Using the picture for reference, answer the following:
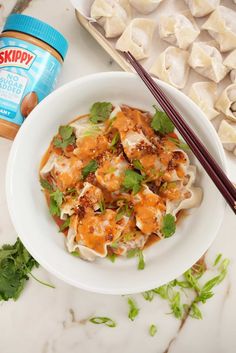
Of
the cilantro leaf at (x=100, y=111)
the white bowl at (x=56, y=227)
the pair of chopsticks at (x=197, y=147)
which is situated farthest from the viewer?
the cilantro leaf at (x=100, y=111)

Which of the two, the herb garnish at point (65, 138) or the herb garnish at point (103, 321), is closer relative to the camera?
the herb garnish at point (65, 138)

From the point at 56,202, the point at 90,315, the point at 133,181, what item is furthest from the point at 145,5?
the point at 90,315

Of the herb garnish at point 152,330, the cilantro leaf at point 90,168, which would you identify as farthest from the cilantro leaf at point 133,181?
the herb garnish at point 152,330

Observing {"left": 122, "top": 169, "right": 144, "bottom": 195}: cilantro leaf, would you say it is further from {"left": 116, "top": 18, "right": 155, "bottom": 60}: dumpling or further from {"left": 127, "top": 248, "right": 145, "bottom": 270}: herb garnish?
{"left": 116, "top": 18, "right": 155, "bottom": 60}: dumpling

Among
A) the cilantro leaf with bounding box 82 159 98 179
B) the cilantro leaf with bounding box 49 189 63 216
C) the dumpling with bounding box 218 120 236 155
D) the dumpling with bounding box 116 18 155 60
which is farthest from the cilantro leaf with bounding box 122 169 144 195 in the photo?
the dumpling with bounding box 116 18 155 60

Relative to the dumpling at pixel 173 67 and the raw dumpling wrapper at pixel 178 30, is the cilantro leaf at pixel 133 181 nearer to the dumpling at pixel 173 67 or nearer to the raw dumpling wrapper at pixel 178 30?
the dumpling at pixel 173 67

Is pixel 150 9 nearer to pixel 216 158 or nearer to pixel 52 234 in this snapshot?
pixel 216 158

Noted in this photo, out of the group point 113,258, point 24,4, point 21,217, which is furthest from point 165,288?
point 24,4
